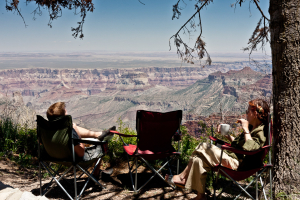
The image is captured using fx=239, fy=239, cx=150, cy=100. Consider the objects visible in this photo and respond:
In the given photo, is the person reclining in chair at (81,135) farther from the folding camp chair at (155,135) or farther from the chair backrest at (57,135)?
the folding camp chair at (155,135)

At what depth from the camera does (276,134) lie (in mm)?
2354

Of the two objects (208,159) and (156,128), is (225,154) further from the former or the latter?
(156,128)

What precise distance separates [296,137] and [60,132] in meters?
2.28

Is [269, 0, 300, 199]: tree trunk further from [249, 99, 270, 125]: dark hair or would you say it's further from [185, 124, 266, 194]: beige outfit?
[185, 124, 266, 194]: beige outfit

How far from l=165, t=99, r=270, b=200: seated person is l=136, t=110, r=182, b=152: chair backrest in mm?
422

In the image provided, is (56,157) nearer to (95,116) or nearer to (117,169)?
(117,169)

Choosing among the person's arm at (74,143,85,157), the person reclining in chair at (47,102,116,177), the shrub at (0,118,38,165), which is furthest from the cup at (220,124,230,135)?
the shrub at (0,118,38,165)

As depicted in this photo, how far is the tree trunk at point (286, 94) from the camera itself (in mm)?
2225

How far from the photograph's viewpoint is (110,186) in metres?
2.86

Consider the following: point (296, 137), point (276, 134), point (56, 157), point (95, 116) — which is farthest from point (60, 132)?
point (95, 116)

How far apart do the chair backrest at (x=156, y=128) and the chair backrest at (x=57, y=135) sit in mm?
733

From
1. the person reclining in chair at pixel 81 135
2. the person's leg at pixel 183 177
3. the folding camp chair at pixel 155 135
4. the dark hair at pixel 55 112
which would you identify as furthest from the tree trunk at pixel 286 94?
the dark hair at pixel 55 112

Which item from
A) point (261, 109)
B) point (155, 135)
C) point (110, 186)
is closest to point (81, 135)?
point (110, 186)

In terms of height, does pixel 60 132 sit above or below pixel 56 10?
below
